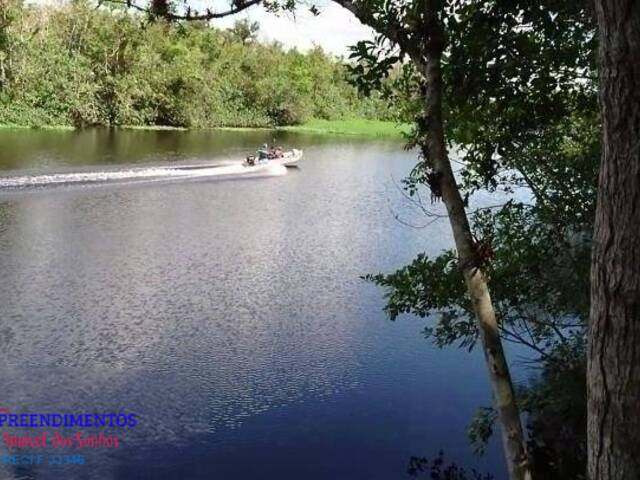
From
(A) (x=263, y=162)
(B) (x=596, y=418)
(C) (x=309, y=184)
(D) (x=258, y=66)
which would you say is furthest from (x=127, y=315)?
(D) (x=258, y=66)

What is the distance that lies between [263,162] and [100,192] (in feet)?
25.4

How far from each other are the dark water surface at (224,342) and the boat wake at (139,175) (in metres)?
0.39

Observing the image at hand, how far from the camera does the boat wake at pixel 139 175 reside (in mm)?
19281

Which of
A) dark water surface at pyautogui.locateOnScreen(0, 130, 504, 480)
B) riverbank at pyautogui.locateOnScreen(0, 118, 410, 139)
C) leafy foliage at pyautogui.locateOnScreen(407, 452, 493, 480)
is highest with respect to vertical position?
riverbank at pyautogui.locateOnScreen(0, 118, 410, 139)

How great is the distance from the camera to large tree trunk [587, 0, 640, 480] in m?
2.26

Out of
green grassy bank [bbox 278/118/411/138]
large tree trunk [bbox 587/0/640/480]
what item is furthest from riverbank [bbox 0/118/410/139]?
large tree trunk [bbox 587/0/640/480]

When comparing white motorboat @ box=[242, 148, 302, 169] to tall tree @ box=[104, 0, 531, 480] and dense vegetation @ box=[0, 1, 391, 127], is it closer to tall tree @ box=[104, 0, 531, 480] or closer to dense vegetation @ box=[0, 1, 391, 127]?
dense vegetation @ box=[0, 1, 391, 127]

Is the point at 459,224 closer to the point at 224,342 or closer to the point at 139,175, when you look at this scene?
the point at 224,342

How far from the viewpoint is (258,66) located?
1987 inches

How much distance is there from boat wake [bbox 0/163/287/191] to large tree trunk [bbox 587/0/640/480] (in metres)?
18.7

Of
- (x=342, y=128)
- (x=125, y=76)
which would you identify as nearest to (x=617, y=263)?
(x=125, y=76)

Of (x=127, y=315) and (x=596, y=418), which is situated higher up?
(x=596, y=418)

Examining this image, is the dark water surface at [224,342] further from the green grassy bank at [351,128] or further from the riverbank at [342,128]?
the green grassy bank at [351,128]

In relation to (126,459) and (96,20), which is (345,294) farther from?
(96,20)
